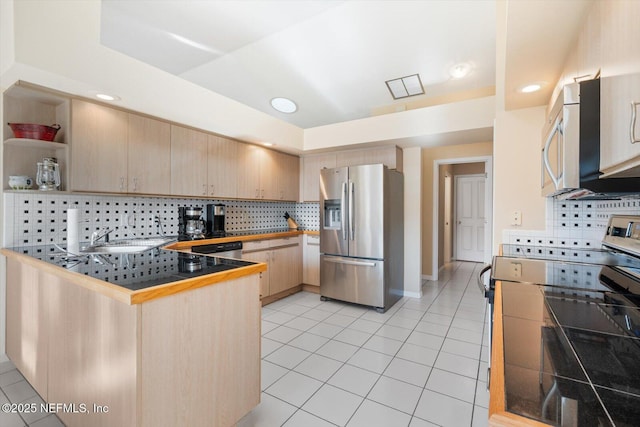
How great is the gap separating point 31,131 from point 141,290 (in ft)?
6.70

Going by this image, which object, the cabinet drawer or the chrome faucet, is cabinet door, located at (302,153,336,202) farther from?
the chrome faucet

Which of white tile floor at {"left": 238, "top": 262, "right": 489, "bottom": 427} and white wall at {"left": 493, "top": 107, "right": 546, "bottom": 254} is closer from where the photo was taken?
white tile floor at {"left": 238, "top": 262, "right": 489, "bottom": 427}

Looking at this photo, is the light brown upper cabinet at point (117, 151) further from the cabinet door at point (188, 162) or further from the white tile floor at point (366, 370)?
the white tile floor at point (366, 370)

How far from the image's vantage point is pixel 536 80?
6.00ft

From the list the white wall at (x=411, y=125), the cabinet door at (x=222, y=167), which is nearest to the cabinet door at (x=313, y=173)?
the white wall at (x=411, y=125)

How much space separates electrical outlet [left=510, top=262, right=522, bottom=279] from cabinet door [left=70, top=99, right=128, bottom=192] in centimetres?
299

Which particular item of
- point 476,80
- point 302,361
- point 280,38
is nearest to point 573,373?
point 302,361

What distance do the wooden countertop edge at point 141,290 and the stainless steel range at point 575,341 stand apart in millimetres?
1167

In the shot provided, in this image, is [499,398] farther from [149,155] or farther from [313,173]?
[313,173]

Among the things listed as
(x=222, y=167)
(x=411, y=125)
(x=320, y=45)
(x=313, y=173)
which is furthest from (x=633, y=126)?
(x=313, y=173)

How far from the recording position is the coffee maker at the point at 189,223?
3.13 meters


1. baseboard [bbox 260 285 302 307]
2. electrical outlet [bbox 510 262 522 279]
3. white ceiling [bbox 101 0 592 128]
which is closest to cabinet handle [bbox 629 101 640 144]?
electrical outlet [bbox 510 262 522 279]

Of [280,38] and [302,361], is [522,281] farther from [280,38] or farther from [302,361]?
[280,38]

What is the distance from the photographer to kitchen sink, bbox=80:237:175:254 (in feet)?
7.74
